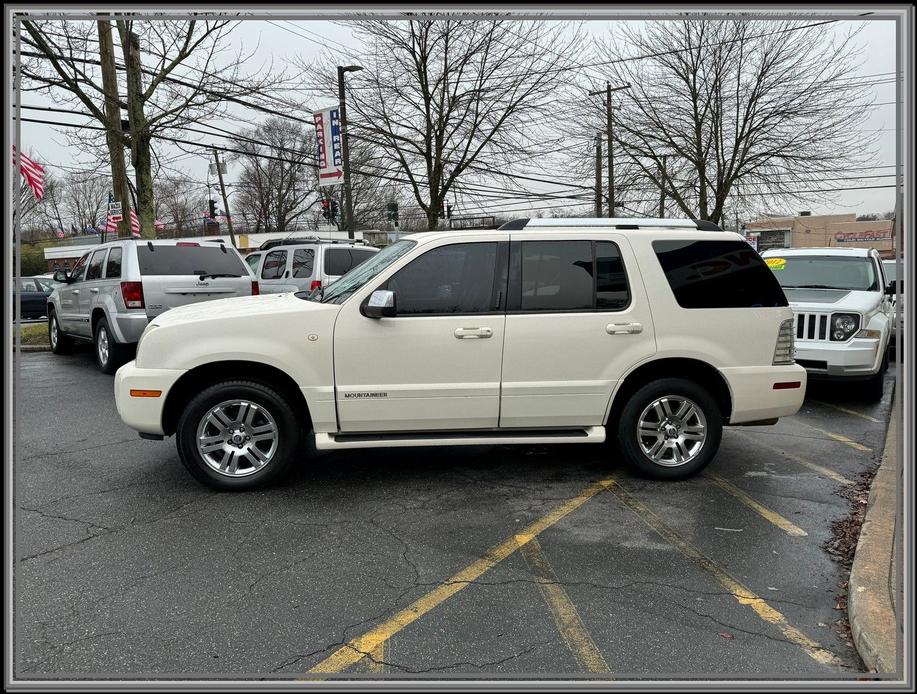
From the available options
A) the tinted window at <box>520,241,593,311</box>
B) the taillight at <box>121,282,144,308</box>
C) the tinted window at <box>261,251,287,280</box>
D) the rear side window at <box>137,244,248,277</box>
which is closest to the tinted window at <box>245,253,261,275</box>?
the tinted window at <box>261,251,287,280</box>

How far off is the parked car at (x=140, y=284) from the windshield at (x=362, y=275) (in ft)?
15.5

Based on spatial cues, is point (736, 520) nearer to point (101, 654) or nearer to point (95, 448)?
point (101, 654)

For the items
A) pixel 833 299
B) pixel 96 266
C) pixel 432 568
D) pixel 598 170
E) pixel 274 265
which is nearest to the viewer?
pixel 432 568

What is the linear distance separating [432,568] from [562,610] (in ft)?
2.62

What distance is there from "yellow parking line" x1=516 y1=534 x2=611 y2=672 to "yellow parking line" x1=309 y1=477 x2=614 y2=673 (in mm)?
108

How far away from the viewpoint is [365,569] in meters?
3.97

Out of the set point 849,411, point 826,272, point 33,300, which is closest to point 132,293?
point 849,411

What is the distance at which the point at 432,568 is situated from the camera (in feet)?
13.0

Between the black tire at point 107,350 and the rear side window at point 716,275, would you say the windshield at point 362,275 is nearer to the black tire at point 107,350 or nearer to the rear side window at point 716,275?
the rear side window at point 716,275

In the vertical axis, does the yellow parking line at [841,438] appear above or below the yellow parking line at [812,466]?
above

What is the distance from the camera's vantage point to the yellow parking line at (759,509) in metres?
4.66

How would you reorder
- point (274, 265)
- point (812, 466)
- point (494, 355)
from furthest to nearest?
point (274, 265)
point (812, 466)
point (494, 355)

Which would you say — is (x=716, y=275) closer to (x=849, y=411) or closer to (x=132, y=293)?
(x=849, y=411)

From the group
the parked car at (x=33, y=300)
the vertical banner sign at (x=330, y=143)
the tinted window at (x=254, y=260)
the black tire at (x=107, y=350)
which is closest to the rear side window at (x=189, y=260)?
the black tire at (x=107, y=350)
